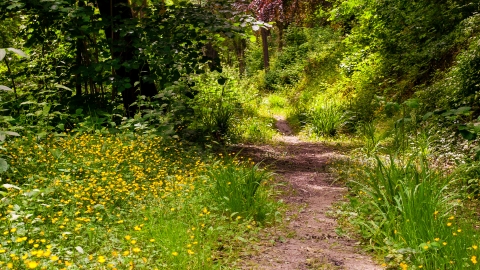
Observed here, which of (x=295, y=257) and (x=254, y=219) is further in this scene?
(x=254, y=219)

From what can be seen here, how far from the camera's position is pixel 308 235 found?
3.84 meters

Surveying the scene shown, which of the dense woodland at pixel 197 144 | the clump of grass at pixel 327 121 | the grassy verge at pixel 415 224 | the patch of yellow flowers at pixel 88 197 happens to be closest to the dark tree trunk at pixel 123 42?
the dense woodland at pixel 197 144

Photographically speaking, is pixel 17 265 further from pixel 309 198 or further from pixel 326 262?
pixel 309 198

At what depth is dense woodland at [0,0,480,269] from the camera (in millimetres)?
3162

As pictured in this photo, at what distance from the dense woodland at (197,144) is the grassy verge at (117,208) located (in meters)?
0.02

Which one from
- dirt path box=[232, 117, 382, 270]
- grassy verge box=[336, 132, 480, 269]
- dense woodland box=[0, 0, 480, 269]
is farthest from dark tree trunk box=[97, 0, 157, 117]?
grassy verge box=[336, 132, 480, 269]

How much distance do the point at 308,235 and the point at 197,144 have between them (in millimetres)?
3212

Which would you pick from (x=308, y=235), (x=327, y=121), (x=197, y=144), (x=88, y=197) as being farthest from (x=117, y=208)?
(x=327, y=121)

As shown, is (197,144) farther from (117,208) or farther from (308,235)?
(308,235)

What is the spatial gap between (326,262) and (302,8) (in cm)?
1513

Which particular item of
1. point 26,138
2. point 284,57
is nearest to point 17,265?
point 26,138

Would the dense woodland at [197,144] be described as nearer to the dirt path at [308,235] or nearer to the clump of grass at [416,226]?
the clump of grass at [416,226]

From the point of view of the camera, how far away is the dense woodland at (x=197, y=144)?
10.4ft

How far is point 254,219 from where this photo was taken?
4.04m
